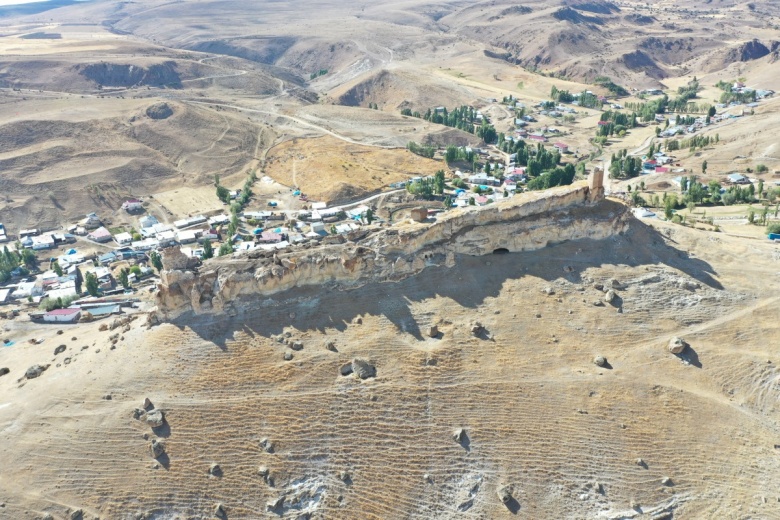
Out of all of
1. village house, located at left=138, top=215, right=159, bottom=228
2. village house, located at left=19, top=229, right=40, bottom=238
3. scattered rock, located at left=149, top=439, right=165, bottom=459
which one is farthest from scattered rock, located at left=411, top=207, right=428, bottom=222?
village house, located at left=19, top=229, right=40, bottom=238

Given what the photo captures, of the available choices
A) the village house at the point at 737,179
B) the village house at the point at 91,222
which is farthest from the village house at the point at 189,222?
the village house at the point at 737,179

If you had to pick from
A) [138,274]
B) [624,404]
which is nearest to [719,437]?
[624,404]

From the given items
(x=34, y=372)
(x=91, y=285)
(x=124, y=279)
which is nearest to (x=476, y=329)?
(x=34, y=372)

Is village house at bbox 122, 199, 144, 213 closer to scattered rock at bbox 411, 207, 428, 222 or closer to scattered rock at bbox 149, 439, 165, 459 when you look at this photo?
scattered rock at bbox 411, 207, 428, 222

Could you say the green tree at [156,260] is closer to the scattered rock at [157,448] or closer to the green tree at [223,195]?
the green tree at [223,195]

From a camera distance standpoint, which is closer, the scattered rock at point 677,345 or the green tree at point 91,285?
the scattered rock at point 677,345

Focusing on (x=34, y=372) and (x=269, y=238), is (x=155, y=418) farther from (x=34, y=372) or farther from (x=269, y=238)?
(x=269, y=238)
